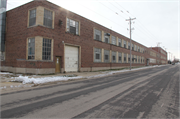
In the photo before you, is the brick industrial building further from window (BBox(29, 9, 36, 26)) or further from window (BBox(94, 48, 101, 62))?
window (BBox(94, 48, 101, 62))

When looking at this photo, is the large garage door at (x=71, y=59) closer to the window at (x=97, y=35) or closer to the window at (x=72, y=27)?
the window at (x=72, y=27)

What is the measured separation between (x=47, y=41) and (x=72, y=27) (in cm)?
538

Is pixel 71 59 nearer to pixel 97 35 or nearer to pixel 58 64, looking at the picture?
pixel 58 64

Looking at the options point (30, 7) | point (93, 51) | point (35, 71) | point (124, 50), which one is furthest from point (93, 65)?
point (124, 50)

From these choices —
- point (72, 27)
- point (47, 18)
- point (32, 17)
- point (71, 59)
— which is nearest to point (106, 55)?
point (71, 59)

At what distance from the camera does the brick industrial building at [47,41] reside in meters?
14.6

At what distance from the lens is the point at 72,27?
62.3ft

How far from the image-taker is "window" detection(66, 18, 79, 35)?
60.2 feet

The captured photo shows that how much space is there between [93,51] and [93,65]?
2.80 m

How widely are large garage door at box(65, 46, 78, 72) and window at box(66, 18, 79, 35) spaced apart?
→ 259cm

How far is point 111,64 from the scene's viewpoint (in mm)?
29516

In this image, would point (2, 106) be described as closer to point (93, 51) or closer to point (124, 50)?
point (93, 51)

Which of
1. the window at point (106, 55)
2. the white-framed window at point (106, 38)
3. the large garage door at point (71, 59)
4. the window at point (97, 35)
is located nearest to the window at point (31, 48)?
the large garage door at point (71, 59)

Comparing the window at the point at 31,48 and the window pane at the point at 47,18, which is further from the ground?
the window pane at the point at 47,18
